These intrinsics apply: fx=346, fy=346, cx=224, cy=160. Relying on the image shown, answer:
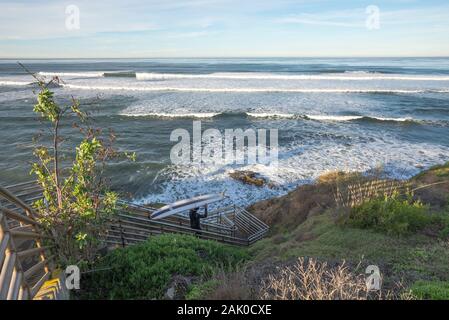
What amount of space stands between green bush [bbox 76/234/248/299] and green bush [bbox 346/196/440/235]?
3.25 meters

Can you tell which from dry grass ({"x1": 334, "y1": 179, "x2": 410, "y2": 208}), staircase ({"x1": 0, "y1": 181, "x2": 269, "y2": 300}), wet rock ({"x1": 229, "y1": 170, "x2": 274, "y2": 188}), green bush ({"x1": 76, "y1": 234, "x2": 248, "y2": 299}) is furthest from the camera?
wet rock ({"x1": 229, "y1": 170, "x2": 274, "y2": 188})

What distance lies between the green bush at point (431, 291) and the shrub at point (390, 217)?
8.35 feet

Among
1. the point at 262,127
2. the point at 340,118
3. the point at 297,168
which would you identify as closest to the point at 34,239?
the point at 297,168

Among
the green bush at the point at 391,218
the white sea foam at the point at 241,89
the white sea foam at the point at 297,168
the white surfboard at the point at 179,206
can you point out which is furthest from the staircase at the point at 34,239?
the white sea foam at the point at 241,89

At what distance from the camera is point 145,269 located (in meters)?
6.34

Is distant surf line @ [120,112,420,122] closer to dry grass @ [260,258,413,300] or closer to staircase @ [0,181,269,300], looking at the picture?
staircase @ [0,181,269,300]

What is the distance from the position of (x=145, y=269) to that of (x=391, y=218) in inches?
217

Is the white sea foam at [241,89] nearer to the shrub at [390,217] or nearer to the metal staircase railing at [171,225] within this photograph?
the metal staircase railing at [171,225]

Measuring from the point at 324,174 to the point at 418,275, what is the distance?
34.5 feet

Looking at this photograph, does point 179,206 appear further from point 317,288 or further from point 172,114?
point 172,114

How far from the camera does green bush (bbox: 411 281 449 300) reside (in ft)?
15.9

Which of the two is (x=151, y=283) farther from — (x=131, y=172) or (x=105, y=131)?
(x=105, y=131)

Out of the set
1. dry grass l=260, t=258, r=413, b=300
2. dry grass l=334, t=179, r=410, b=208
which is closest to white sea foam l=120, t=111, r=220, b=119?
dry grass l=334, t=179, r=410, b=208
